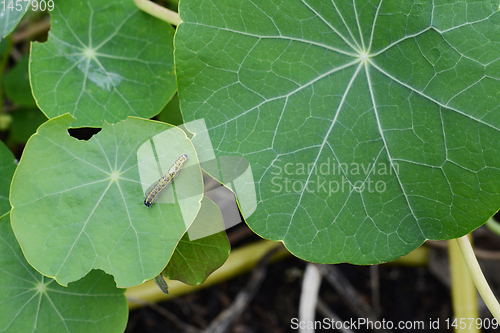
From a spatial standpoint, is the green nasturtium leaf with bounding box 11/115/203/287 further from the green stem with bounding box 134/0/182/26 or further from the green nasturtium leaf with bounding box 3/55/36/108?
the green nasturtium leaf with bounding box 3/55/36/108

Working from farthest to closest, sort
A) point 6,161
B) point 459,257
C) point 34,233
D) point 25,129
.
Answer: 1. point 25,129
2. point 459,257
3. point 6,161
4. point 34,233

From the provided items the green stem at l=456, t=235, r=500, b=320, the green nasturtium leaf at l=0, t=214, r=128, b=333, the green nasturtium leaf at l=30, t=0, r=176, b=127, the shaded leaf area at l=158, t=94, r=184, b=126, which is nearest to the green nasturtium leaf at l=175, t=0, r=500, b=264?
the green stem at l=456, t=235, r=500, b=320

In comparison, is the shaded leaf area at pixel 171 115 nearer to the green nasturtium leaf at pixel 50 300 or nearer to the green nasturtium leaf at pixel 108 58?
the green nasturtium leaf at pixel 108 58

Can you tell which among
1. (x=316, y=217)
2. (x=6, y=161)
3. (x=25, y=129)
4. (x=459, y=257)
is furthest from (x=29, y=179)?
→ (x=459, y=257)

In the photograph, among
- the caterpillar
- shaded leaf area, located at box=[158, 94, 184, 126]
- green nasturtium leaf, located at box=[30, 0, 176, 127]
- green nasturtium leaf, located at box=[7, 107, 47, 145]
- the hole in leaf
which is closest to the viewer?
the caterpillar

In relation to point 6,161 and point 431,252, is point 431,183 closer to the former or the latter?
point 431,252

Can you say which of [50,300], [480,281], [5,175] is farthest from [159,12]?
[480,281]

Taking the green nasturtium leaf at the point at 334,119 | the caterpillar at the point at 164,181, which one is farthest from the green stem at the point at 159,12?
the caterpillar at the point at 164,181
